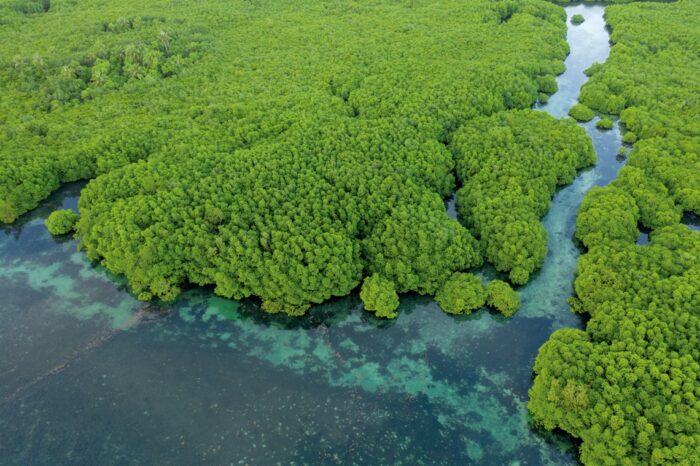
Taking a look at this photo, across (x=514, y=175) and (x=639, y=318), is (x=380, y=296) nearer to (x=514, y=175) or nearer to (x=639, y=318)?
(x=639, y=318)

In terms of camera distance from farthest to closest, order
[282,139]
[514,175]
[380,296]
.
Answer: [282,139] < [514,175] < [380,296]

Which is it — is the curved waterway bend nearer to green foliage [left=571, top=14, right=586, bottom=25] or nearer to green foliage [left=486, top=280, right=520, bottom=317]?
green foliage [left=486, top=280, right=520, bottom=317]

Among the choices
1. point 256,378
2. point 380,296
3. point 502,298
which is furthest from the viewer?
point 502,298

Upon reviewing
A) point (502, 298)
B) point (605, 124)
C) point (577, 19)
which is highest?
point (577, 19)

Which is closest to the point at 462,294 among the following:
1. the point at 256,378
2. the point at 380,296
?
the point at 380,296

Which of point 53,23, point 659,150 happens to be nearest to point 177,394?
point 659,150

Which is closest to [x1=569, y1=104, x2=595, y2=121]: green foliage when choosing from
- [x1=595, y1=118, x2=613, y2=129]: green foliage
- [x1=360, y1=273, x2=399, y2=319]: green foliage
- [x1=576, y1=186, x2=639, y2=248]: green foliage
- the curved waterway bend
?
[x1=595, y1=118, x2=613, y2=129]: green foliage

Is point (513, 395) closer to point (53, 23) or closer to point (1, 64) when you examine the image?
point (1, 64)
